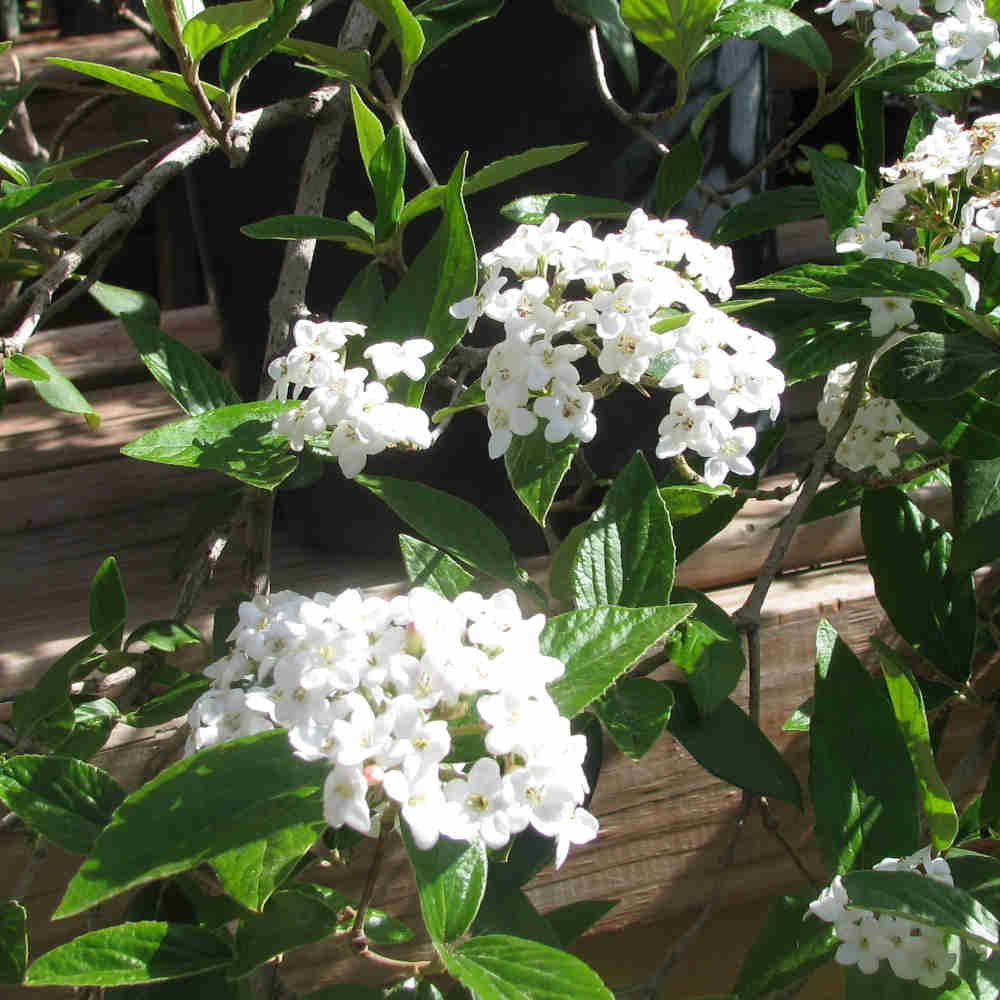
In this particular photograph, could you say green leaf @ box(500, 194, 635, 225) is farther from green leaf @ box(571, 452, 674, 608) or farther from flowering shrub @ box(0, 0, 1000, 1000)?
green leaf @ box(571, 452, 674, 608)

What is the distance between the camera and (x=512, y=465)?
0.72 m

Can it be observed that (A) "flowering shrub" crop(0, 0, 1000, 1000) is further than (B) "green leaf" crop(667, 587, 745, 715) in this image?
No

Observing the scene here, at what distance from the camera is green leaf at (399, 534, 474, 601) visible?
72 centimetres

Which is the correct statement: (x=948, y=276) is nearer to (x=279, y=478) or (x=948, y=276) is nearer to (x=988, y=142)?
(x=988, y=142)

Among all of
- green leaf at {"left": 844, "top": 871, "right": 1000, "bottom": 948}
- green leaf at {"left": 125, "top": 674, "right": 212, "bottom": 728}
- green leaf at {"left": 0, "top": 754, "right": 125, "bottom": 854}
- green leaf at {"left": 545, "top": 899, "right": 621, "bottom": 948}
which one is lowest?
green leaf at {"left": 545, "top": 899, "right": 621, "bottom": 948}

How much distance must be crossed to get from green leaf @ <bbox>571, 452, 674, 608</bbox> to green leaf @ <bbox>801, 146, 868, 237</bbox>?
0.27 m

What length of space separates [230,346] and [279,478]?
0.47 metres

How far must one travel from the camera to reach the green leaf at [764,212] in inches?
37.5

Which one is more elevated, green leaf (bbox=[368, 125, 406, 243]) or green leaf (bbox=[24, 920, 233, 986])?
green leaf (bbox=[368, 125, 406, 243])

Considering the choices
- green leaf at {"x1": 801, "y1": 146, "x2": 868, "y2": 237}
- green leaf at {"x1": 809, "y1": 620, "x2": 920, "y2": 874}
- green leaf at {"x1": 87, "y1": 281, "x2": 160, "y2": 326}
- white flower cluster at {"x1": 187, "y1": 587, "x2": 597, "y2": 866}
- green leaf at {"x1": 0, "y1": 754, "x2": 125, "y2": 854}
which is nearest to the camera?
white flower cluster at {"x1": 187, "y1": 587, "x2": 597, "y2": 866}

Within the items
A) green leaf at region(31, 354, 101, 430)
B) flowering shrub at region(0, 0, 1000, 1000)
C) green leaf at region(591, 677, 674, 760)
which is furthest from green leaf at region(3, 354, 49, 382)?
green leaf at region(591, 677, 674, 760)

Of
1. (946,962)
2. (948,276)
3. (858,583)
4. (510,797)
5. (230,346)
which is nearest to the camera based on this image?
(510,797)

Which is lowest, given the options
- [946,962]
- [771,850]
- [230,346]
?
[771,850]

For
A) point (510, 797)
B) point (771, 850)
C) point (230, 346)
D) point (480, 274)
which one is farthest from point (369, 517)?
point (510, 797)
